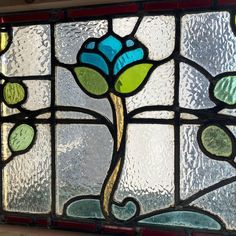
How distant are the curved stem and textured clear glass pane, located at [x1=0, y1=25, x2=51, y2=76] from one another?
19cm

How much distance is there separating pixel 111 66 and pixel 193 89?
7.6 inches

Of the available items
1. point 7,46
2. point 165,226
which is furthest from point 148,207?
point 7,46

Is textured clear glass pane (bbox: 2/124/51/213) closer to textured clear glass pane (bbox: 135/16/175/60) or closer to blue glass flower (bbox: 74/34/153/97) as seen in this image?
blue glass flower (bbox: 74/34/153/97)

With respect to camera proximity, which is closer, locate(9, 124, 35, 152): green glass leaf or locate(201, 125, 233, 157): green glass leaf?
locate(201, 125, 233, 157): green glass leaf

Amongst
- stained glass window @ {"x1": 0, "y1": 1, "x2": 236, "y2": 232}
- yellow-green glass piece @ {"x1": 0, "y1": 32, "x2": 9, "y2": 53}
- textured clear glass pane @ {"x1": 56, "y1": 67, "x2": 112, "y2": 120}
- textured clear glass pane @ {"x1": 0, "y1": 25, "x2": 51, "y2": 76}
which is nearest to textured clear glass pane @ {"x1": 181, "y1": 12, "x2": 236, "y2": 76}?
stained glass window @ {"x1": 0, "y1": 1, "x2": 236, "y2": 232}

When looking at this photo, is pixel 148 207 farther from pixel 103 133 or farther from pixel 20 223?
pixel 20 223

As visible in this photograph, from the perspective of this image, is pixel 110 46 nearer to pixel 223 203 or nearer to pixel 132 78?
pixel 132 78

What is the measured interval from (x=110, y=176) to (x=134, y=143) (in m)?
0.09

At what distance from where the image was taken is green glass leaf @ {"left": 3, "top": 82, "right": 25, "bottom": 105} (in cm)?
105

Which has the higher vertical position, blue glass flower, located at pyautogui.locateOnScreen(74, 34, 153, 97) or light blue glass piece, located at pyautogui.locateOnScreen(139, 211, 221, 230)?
blue glass flower, located at pyautogui.locateOnScreen(74, 34, 153, 97)

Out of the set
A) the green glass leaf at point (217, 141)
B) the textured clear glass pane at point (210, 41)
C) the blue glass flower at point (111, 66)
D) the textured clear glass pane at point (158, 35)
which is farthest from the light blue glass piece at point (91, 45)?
the green glass leaf at point (217, 141)

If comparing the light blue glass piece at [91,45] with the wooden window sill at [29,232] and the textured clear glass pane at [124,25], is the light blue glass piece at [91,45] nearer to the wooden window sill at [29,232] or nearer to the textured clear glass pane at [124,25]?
the textured clear glass pane at [124,25]

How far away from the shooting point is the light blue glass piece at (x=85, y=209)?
0.99m

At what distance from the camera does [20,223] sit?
3.44 feet
